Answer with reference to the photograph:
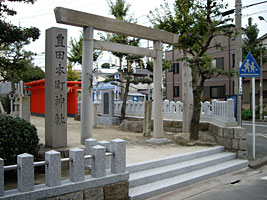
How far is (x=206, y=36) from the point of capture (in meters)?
10.3

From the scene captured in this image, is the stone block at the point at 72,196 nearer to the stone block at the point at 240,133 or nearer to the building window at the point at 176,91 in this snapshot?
the stone block at the point at 240,133

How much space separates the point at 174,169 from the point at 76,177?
9.68 feet

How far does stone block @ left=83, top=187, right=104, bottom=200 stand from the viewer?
4.71 meters

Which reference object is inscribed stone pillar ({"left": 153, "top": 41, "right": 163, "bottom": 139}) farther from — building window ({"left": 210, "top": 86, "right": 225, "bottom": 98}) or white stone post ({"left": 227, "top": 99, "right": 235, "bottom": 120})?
building window ({"left": 210, "top": 86, "right": 225, "bottom": 98})

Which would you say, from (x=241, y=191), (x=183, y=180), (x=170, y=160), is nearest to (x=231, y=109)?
(x=170, y=160)

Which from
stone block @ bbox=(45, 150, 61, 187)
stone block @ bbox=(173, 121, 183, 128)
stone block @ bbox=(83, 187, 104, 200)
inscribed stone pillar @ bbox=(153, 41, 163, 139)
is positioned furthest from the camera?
stone block @ bbox=(173, 121, 183, 128)

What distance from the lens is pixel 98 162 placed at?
16.1 feet

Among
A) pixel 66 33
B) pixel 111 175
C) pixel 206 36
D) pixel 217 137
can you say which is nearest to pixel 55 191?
pixel 111 175

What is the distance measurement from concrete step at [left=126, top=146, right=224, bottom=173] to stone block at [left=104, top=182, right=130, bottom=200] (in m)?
1.01

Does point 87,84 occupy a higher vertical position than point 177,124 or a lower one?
higher

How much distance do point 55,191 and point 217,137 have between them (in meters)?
6.92

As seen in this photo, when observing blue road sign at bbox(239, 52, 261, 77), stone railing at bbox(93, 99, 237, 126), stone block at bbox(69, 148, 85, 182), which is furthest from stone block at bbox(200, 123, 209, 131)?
stone block at bbox(69, 148, 85, 182)

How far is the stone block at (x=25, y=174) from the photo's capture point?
404cm

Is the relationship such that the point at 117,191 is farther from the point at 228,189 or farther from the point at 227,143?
the point at 227,143
